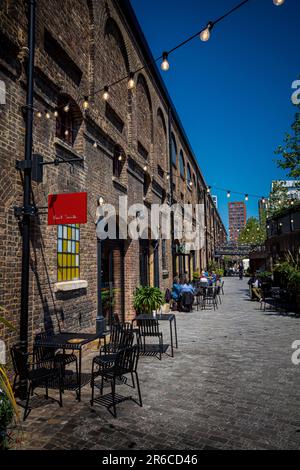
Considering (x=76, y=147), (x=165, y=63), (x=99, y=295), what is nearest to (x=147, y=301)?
(x=99, y=295)

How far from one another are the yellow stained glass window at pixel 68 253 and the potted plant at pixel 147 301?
11.5ft

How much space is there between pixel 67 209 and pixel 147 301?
5.85m

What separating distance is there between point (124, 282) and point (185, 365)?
5.05 metres

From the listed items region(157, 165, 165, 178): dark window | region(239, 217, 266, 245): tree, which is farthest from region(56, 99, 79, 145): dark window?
region(239, 217, 266, 245): tree

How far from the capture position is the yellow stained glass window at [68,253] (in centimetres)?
677

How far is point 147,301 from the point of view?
34.0 ft

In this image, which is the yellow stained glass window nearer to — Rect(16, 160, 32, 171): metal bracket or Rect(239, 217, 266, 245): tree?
Rect(16, 160, 32, 171): metal bracket

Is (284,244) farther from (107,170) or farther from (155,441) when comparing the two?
(155,441)

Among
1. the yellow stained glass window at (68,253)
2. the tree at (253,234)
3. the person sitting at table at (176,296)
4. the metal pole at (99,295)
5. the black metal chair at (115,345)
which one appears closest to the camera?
the black metal chair at (115,345)

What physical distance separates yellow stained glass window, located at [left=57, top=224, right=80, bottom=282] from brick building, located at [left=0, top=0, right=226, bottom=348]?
2cm

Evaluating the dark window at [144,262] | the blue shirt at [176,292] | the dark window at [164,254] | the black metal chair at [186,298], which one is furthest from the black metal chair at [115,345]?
the dark window at [164,254]

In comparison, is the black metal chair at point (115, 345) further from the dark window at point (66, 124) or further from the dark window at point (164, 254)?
the dark window at point (164, 254)

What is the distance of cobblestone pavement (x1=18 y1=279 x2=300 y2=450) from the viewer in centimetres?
348

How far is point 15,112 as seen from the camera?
5.28 meters
